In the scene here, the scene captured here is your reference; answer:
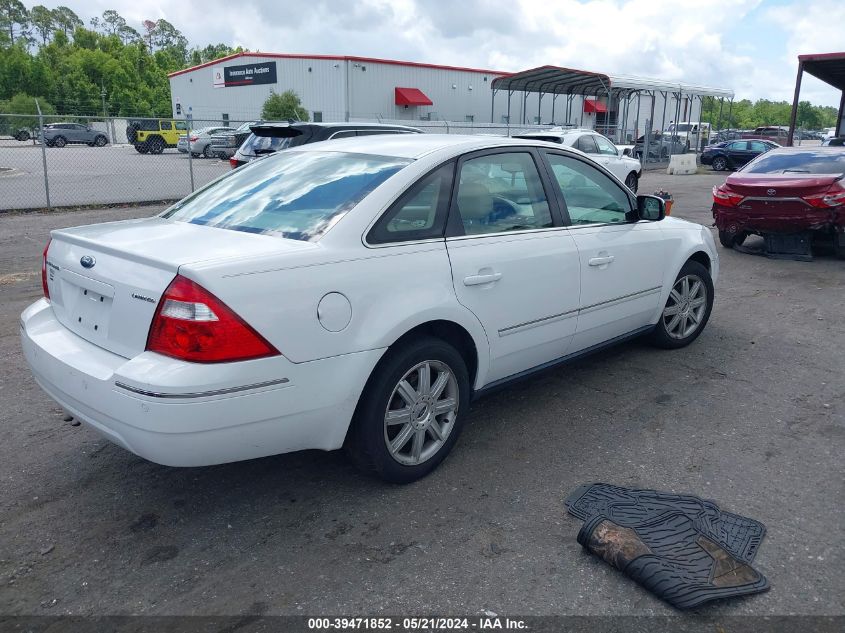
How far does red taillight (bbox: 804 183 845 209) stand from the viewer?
8922 mm

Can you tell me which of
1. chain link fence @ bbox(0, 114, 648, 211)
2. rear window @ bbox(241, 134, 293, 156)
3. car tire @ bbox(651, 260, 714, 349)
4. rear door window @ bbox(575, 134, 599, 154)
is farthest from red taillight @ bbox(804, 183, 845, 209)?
chain link fence @ bbox(0, 114, 648, 211)

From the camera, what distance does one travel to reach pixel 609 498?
11.0 ft

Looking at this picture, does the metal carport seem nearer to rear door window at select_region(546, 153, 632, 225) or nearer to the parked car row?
the parked car row

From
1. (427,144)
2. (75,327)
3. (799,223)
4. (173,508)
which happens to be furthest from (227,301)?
(799,223)

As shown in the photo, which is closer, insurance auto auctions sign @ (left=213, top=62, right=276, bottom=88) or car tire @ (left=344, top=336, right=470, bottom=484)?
car tire @ (left=344, top=336, right=470, bottom=484)

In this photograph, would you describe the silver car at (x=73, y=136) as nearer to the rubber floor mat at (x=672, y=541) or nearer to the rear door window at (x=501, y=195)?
the rear door window at (x=501, y=195)

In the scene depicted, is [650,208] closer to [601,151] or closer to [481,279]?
[481,279]

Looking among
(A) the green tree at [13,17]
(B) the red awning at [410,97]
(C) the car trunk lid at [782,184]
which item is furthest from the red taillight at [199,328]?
(A) the green tree at [13,17]

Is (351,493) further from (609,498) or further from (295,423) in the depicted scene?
(609,498)

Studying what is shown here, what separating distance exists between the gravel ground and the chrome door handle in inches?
37.4

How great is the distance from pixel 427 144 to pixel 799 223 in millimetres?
7210

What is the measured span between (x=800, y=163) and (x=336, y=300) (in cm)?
911

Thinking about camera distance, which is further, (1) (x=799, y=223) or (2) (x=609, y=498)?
(1) (x=799, y=223)

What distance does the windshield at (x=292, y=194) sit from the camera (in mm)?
3342
